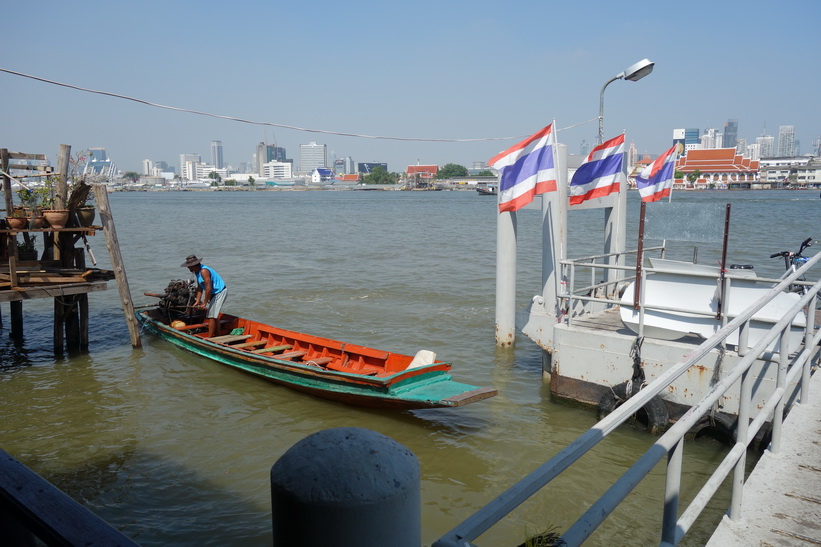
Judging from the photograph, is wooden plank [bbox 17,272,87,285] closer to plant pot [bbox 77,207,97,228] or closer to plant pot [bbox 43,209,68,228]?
plant pot [bbox 43,209,68,228]

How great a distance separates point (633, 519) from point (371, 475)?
599cm

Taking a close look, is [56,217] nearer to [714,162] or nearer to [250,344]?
[250,344]

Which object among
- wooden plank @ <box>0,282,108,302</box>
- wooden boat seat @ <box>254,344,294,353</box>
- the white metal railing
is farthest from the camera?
wooden boat seat @ <box>254,344,294,353</box>

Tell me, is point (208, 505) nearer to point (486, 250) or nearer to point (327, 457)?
point (327, 457)

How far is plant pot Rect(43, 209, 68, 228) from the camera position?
40.6ft

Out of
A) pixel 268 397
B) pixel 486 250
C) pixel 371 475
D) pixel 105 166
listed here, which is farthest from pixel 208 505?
pixel 486 250

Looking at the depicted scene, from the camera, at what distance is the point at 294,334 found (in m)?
12.4

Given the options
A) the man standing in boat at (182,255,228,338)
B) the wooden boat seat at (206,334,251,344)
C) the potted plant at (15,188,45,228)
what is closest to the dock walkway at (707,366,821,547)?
the wooden boat seat at (206,334,251,344)

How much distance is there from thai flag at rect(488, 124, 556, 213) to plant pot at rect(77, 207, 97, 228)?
859cm

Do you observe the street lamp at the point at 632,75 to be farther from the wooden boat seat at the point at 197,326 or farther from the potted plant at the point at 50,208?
the potted plant at the point at 50,208

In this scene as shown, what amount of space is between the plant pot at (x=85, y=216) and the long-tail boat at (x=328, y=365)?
2663 millimetres

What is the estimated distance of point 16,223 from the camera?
12.1 m

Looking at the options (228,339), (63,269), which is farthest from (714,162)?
(63,269)

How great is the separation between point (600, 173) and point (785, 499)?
8.91 m
